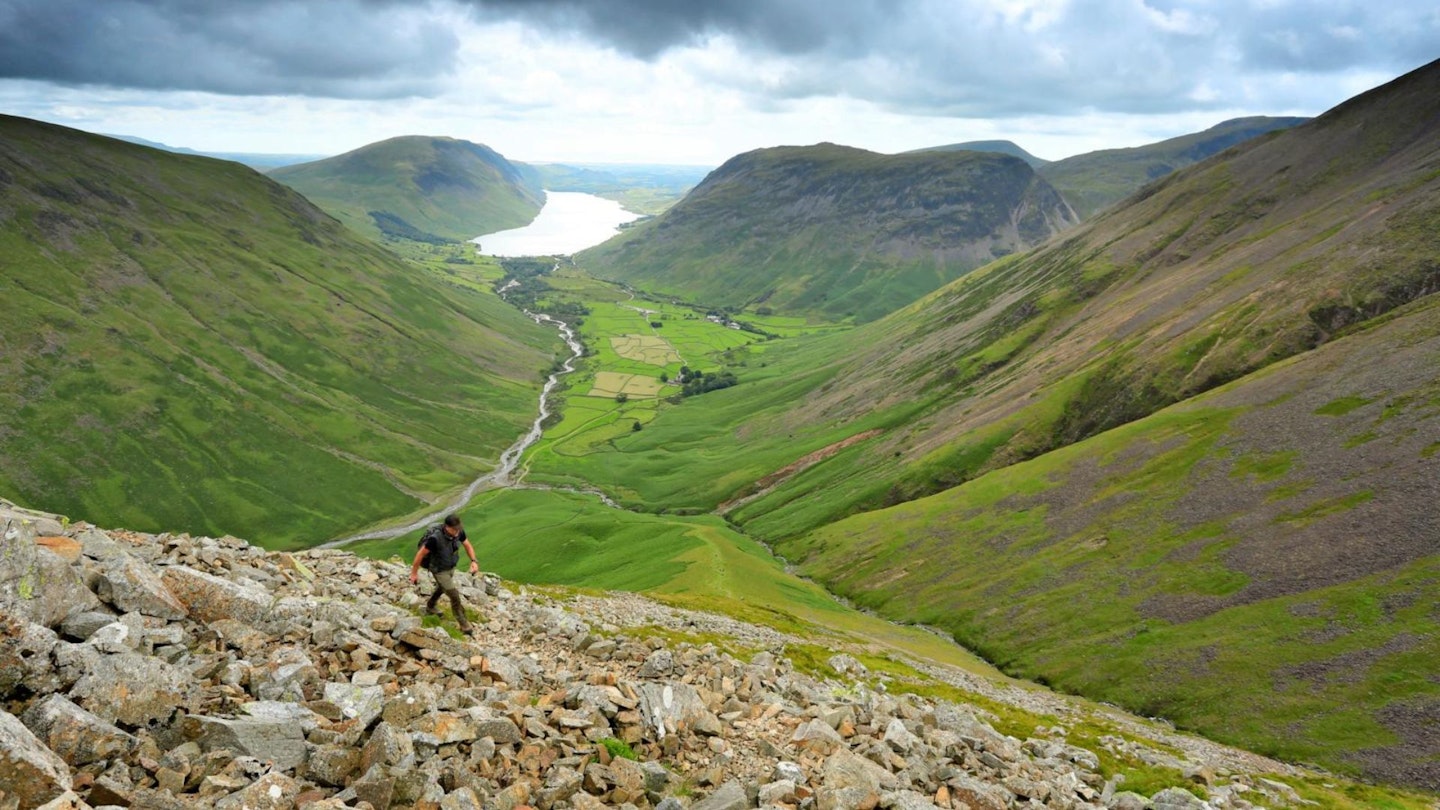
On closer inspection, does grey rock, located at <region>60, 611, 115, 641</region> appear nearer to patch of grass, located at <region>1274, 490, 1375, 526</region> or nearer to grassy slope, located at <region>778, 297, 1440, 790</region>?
grassy slope, located at <region>778, 297, 1440, 790</region>

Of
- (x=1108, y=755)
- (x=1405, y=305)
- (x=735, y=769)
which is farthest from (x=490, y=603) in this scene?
(x=1405, y=305)

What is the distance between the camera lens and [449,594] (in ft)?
104

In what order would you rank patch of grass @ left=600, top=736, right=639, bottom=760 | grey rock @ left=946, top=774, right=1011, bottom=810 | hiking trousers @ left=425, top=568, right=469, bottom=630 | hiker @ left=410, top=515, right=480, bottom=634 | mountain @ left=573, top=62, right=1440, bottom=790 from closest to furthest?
patch of grass @ left=600, top=736, right=639, bottom=760
grey rock @ left=946, top=774, right=1011, bottom=810
hiker @ left=410, top=515, right=480, bottom=634
hiking trousers @ left=425, top=568, right=469, bottom=630
mountain @ left=573, top=62, right=1440, bottom=790

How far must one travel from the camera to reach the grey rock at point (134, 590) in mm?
21125

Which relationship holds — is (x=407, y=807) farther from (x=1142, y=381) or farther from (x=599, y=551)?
(x=1142, y=381)

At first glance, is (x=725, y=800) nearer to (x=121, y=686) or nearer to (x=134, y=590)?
(x=121, y=686)

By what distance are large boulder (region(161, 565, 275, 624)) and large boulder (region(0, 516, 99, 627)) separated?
8.83 ft

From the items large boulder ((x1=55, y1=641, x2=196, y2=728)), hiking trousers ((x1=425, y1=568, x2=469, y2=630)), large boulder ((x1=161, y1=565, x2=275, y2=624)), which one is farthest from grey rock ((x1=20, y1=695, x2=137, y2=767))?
hiking trousers ((x1=425, y1=568, x2=469, y2=630))

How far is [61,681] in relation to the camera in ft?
54.2

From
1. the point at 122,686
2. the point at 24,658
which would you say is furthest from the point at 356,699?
the point at 24,658

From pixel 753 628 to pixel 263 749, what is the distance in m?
59.8

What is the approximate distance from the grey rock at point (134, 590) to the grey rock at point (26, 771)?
8253 millimetres

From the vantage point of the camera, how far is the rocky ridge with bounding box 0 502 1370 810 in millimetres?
15625

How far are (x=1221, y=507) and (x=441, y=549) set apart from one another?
118446 mm
